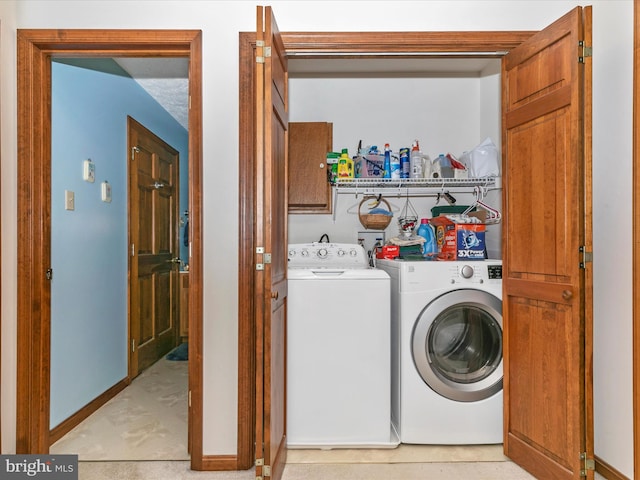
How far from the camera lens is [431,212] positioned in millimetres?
3242

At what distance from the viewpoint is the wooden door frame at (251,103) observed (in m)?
2.09

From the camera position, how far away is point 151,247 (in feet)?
12.6

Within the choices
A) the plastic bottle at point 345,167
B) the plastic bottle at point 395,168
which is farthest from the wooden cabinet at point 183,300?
the plastic bottle at point 395,168

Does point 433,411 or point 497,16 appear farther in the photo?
point 433,411

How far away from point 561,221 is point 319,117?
1.95 metres

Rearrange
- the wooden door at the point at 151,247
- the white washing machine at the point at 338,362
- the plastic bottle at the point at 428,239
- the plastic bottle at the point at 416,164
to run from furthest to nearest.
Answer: the wooden door at the point at 151,247, the plastic bottle at the point at 416,164, the plastic bottle at the point at 428,239, the white washing machine at the point at 338,362

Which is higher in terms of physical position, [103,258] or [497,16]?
[497,16]

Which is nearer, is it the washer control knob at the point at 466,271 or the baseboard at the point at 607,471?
the baseboard at the point at 607,471

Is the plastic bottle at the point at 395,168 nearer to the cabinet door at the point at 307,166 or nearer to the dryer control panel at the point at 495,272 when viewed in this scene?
the cabinet door at the point at 307,166

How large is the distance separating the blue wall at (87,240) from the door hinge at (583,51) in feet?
8.57

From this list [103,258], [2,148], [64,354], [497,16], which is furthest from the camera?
[103,258]

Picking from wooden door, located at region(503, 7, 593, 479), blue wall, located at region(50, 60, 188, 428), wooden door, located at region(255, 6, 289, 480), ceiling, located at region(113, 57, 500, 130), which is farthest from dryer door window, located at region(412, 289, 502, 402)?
blue wall, located at region(50, 60, 188, 428)

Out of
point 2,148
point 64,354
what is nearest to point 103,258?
point 64,354

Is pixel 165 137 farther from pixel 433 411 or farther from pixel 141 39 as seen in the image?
pixel 433 411
